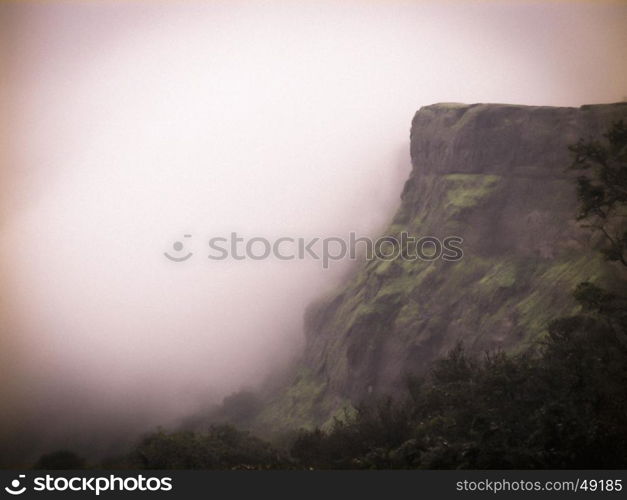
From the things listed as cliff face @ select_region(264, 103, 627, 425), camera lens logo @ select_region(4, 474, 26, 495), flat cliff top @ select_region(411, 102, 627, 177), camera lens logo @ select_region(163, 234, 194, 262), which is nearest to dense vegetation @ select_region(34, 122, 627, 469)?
camera lens logo @ select_region(4, 474, 26, 495)

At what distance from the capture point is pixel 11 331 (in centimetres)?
11831

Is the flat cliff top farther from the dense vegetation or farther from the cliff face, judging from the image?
the dense vegetation

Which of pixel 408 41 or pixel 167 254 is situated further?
pixel 408 41

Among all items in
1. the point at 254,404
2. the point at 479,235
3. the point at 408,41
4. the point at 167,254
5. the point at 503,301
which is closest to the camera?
the point at 503,301

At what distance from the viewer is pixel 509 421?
27.2m

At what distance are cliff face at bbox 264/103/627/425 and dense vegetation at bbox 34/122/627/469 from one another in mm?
17106

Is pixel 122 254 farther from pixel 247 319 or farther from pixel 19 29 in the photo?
pixel 19 29

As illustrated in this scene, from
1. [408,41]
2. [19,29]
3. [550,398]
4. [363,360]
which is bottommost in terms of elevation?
[363,360]

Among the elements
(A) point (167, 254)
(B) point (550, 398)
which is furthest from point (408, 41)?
(B) point (550, 398)

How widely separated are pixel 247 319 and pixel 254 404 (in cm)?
3478

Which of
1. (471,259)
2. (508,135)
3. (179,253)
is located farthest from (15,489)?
(179,253)

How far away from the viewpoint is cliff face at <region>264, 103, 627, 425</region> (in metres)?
57.7

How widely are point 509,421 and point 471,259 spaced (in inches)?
1544

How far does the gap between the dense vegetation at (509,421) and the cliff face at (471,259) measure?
56.1 feet
